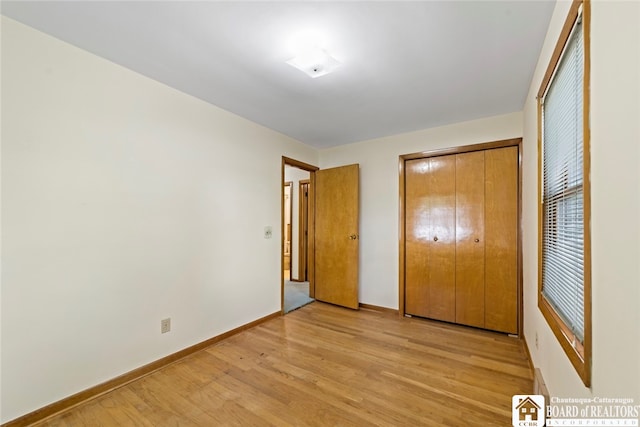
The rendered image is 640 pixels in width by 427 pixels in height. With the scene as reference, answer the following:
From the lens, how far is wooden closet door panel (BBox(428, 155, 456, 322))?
3260 millimetres

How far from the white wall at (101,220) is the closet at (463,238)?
2.22m

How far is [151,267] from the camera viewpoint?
7.42 feet

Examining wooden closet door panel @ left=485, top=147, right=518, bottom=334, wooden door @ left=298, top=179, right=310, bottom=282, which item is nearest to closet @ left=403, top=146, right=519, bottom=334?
wooden closet door panel @ left=485, top=147, right=518, bottom=334

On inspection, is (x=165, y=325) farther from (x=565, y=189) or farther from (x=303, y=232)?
(x=303, y=232)

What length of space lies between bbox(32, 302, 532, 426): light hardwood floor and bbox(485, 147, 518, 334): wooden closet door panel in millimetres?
263

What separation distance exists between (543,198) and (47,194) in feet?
10.6

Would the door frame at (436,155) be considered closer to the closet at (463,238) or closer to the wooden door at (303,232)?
the closet at (463,238)

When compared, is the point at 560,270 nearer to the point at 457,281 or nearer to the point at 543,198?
the point at 543,198

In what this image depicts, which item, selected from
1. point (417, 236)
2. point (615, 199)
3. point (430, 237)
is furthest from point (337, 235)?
point (615, 199)

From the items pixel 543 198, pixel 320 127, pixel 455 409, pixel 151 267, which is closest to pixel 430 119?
pixel 320 127

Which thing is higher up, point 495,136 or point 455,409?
point 495,136

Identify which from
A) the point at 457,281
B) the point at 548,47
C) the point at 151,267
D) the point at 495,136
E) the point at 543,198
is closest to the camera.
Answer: the point at 548,47

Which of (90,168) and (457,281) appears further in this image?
(457,281)
